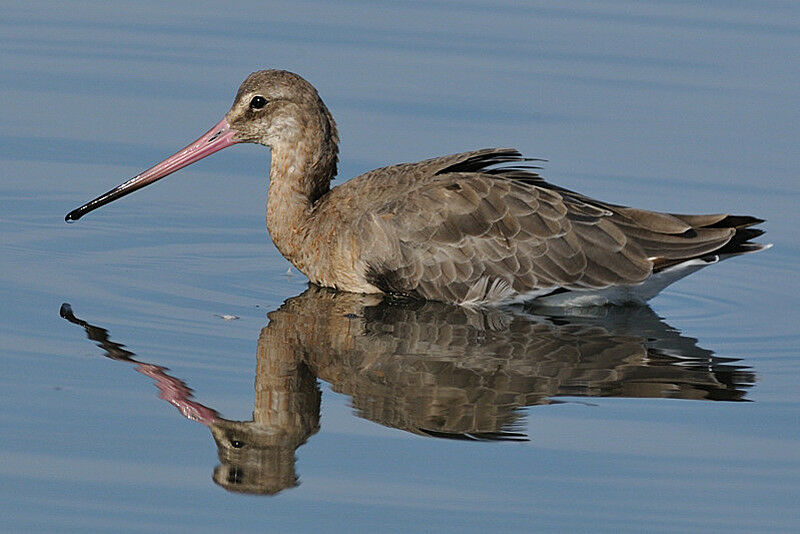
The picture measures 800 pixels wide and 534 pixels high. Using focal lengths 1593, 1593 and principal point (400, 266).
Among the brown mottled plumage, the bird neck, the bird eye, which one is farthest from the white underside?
the bird eye

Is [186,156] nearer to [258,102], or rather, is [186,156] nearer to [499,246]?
[258,102]

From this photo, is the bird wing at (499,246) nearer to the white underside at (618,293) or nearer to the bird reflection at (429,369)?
the white underside at (618,293)

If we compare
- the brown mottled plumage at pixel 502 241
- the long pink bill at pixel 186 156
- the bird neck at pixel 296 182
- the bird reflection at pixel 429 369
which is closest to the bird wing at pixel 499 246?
the brown mottled plumage at pixel 502 241

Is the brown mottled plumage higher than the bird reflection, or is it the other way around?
the brown mottled plumage

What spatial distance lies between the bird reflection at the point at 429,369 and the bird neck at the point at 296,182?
0.64m

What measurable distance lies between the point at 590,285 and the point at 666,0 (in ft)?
23.6

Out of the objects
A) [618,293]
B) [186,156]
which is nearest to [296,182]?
[186,156]

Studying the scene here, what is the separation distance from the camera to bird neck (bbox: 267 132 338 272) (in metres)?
10.9

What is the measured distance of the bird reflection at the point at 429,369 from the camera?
7.81 meters

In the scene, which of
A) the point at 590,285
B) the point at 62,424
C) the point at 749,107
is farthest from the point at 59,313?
the point at 749,107

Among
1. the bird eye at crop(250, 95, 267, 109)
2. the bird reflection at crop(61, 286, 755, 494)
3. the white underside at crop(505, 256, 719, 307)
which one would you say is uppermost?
the bird eye at crop(250, 95, 267, 109)

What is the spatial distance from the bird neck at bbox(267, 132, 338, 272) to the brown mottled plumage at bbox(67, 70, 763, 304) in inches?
15.1

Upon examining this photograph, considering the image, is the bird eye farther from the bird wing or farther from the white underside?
the white underside

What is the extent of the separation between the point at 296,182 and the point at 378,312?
144 centimetres
